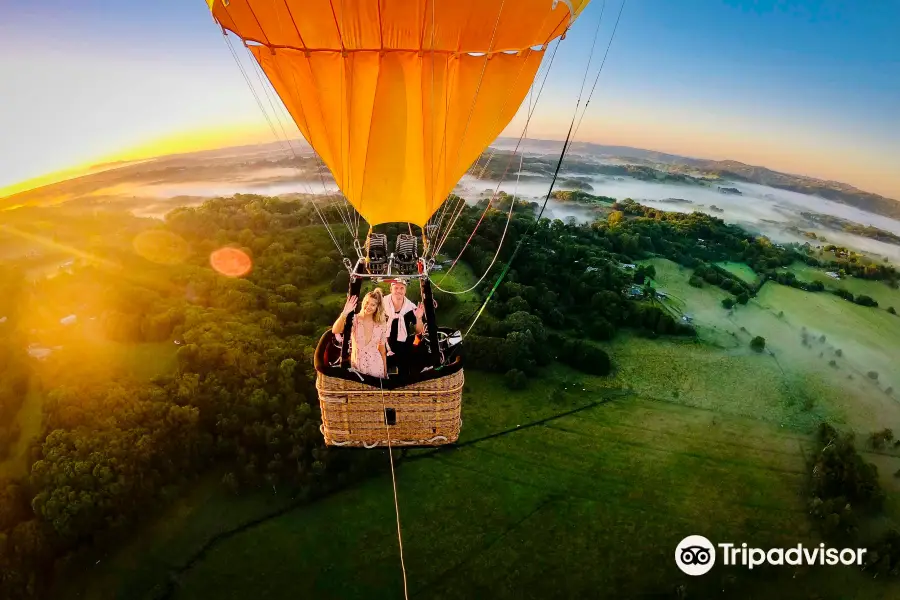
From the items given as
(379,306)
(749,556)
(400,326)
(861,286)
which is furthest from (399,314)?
(861,286)

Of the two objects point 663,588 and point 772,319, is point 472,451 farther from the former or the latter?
point 772,319

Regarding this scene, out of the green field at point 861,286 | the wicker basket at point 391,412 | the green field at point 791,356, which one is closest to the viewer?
the wicker basket at point 391,412

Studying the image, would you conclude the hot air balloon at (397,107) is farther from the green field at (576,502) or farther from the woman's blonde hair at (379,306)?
the green field at (576,502)

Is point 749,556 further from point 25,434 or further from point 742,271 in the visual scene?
point 25,434

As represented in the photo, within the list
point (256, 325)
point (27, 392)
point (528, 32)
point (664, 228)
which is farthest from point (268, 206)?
point (528, 32)

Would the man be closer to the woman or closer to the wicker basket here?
the woman

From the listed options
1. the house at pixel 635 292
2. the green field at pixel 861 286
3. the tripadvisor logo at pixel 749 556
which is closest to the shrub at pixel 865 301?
the green field at pixel 861 286

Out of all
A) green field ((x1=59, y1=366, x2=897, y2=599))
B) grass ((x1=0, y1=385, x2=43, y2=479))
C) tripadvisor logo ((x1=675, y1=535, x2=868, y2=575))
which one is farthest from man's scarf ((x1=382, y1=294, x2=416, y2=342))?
grass ((x1=0, y1=385, x2=43, y2=479))
